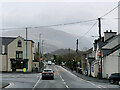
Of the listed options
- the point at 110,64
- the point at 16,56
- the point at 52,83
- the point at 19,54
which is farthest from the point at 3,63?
the point at 52,83

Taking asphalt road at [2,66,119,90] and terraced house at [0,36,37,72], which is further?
terraced house at [0,36,37,72]

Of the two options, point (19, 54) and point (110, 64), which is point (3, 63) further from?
point (110, 64)

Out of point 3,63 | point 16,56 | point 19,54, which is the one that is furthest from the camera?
point 19,54

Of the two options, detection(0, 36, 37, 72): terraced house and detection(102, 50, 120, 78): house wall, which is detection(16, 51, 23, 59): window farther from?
detection(102, 50, 120, 78): house wall

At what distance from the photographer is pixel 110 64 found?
35.7 metres

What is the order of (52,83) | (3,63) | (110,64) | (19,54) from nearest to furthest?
(52,83) → (110,64) → (3,63) → (19,54)

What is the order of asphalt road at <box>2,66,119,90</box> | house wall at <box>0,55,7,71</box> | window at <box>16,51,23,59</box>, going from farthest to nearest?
window at <box>16,51,23,59</box>
house wall at <box>0,55,7,71</box>
asphalt road at <box>2,66,119,90</box>

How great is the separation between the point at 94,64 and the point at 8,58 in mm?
25025

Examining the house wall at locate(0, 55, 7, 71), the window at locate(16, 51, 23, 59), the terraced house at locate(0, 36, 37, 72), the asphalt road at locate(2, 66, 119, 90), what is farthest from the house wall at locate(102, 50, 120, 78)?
the house wall at locate(0, 55, 7, 71)

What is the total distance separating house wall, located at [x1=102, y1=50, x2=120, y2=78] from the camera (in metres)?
34.3

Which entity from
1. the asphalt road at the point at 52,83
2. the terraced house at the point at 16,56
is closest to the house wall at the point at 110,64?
the asphalt road at the point at 52,83

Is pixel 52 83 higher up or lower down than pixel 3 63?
lower down

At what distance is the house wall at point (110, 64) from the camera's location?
113 ft

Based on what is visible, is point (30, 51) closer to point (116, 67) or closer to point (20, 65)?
point (20, 65)
